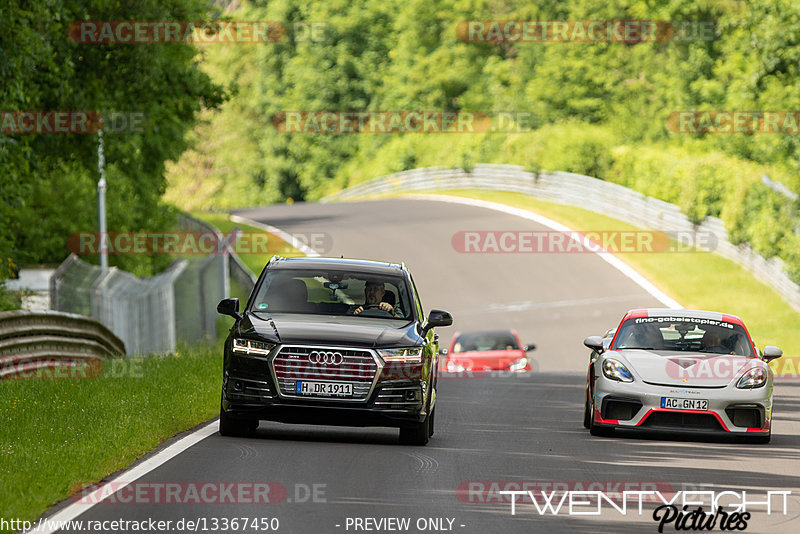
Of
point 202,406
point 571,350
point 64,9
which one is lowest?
point 571,350

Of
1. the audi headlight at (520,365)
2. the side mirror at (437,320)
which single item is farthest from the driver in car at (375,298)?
the audi headlight at (520,365)

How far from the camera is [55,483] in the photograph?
10211 mm

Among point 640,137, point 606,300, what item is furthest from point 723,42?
point 606,300

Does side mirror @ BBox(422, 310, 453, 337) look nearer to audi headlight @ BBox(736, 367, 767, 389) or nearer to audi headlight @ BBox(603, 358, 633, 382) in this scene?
audi headlight @ BBox(603, 358, 633, 382)

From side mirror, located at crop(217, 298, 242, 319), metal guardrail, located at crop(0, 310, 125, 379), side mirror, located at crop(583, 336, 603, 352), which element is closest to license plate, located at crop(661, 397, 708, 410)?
side mirror, located at crop(583, 336, 603, 352)

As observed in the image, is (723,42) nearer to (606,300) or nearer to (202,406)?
(606,300)

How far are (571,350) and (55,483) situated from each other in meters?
29.5

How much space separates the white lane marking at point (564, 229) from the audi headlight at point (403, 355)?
31164 millimetres

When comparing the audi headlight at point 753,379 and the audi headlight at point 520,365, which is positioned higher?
the audi headlight at point 753,379

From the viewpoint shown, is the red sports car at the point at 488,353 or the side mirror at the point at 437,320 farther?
the red sports car at the point at 488,353

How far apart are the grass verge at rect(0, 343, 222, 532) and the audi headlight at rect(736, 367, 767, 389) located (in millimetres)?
5809

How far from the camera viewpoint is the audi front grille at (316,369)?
13188 millimetres

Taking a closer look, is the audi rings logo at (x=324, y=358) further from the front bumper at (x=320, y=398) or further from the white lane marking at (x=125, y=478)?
the white lane marking at (x=125, y=478)

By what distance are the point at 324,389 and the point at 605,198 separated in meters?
47.0
